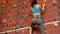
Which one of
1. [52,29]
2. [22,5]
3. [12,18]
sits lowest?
[52,29]

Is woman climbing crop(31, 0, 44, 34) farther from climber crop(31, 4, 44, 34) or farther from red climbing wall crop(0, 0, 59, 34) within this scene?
red climbing wall crop(0, 0, 59, 34)

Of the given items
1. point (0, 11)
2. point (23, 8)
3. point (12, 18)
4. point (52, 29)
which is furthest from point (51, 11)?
point (0, 11)

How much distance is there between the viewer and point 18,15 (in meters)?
2.54

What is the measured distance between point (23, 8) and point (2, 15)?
13.4 inches

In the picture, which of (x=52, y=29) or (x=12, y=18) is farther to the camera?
(x=52, y=29)

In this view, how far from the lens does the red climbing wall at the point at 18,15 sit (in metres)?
2.43

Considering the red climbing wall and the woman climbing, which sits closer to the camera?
the woman climbing

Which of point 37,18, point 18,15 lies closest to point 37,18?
point 37,18

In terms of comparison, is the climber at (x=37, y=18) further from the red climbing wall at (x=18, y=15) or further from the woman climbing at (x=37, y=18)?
the red climbing wall at (x=18, y=15)

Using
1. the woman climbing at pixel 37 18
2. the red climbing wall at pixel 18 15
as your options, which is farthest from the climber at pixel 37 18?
the red climbing wall at pixel 18 15

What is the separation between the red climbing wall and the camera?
7.96 ft

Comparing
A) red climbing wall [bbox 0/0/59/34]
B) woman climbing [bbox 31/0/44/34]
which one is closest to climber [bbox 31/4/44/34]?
woman climbing [bbox 31/0/44/34]

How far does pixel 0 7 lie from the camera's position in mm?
2393

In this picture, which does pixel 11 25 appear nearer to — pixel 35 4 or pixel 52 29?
pixel 35 4
